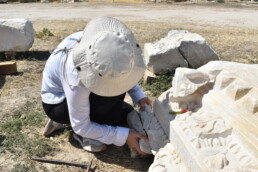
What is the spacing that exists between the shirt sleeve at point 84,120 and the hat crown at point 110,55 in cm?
31

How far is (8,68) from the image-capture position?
4801 millimetres

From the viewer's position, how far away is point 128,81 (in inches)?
84.2

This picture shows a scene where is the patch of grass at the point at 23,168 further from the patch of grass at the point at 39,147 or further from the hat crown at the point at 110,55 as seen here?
the hat crown at the point at 110,55

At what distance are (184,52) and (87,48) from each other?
2.66m

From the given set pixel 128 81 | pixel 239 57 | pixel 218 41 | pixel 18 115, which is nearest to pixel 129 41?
pixel 128 81

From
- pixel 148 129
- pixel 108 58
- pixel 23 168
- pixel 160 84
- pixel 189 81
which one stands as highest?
pixel 108 58

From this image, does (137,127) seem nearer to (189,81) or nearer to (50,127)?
(189,81)

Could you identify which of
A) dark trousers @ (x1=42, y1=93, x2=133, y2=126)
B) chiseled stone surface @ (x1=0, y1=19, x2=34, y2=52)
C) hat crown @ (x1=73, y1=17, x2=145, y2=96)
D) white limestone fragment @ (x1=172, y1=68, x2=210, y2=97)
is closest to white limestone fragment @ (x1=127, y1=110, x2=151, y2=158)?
dark trousers @ (x1=42, y1=93, x2=133, y2=126)

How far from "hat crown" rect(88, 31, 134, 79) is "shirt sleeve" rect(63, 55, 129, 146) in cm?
31

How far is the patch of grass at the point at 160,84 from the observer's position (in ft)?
13.9

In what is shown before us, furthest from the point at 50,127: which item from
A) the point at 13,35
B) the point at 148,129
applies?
the point at 13,35

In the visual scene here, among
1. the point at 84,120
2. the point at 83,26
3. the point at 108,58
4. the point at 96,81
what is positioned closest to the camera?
the point at 108,58

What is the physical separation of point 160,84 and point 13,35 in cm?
286

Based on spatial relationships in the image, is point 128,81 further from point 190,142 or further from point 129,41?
point 190,142
